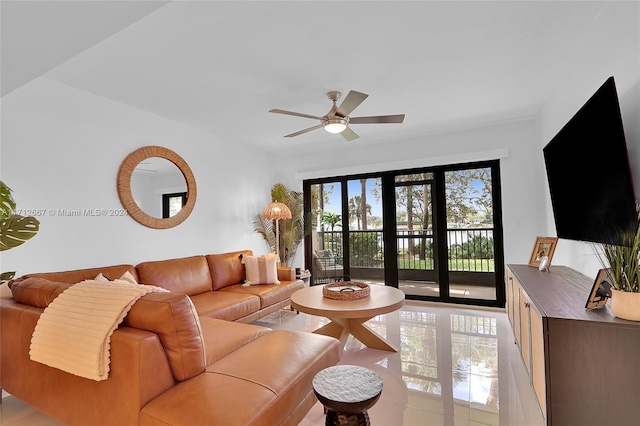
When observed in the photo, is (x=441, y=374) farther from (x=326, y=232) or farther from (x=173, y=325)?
(x=326, y=232)

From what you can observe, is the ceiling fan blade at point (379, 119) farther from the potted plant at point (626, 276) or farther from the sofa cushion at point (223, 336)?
the sofa cushion at point (223, 336)

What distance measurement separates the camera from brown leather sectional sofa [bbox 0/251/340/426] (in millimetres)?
1267

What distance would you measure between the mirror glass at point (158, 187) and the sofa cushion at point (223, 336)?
1.70 metres

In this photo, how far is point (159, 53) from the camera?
2.28m

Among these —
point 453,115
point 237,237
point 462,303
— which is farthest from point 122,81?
point 462,303

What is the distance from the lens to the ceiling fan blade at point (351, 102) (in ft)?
7.42

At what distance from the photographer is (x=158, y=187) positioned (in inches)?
140

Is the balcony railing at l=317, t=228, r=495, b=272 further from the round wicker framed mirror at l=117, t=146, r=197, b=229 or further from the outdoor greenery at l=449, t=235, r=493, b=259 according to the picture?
the round wicker framed mirror at l=117, t=146, r=197, b=229

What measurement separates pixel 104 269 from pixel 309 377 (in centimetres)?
225

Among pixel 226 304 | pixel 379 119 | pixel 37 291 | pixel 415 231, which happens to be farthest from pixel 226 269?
pixel 415 231

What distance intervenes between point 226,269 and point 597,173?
354cm

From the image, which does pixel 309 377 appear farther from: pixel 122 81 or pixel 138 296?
pixel 122 81

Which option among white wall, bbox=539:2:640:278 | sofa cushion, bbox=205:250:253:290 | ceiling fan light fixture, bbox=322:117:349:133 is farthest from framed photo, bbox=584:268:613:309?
sofa cushion, bbox=205:250:253:290

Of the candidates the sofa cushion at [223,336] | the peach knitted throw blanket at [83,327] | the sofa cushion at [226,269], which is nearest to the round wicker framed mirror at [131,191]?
the sofa cushion at [226,269]
